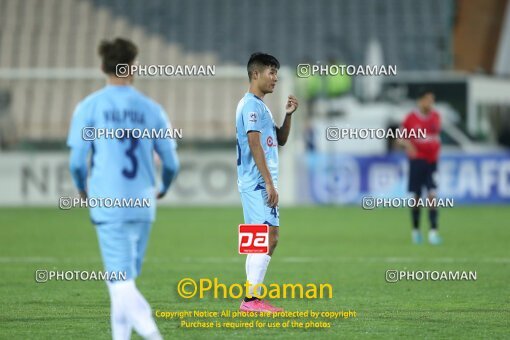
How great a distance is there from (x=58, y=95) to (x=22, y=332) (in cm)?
1883

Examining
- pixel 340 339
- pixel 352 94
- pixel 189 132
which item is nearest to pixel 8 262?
pixel 340 339

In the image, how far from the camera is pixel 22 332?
28.4ft

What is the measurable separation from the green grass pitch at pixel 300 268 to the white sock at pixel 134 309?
1447 mm

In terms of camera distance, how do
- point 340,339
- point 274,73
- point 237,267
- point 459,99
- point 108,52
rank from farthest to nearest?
point 459,99
point 237,267
point 274,73
point 340,339
point 108,52

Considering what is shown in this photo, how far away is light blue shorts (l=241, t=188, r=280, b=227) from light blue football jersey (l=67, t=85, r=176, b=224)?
2329mm

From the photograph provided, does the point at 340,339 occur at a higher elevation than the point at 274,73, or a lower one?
lower

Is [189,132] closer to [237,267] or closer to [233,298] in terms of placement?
[237,267]

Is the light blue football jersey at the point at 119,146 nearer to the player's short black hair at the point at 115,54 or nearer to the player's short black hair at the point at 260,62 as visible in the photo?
the player's short black hair at the point at 115,54

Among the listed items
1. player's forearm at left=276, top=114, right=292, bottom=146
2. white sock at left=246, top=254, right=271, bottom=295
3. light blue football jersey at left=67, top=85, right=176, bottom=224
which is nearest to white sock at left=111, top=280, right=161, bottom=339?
light blue football jersey at left=67, top=85, right=176, bottom=224

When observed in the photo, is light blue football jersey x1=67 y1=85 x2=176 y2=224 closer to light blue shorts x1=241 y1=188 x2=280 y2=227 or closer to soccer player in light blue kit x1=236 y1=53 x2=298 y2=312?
soccer player in light blue kit x1=236 y1=53 x2=298 y2=312

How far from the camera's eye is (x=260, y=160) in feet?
30.4

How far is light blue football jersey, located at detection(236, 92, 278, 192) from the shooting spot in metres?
9.34

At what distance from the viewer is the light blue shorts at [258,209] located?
9.38 m

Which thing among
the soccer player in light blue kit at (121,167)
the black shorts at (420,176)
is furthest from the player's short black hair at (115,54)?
the black shorts at (420,176)
